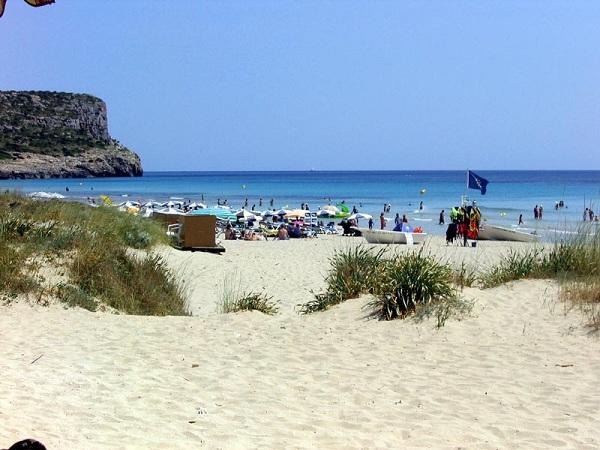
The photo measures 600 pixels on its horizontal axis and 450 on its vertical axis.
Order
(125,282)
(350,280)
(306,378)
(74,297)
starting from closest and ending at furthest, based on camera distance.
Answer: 1. (306,378)
2. (74,297)
3. (350,280)
4. (125,282)

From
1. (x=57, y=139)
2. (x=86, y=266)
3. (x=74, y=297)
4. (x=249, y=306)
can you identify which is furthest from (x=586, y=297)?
(x=57, y=139)

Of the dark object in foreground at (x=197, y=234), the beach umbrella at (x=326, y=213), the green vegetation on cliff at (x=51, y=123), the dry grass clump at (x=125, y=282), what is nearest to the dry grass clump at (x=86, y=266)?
the dry grass clump at (x=125, y=282)

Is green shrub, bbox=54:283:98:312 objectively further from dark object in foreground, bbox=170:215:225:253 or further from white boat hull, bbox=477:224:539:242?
white boat hull, bbox=477:224:539:242

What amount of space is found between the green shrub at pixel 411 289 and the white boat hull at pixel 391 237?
18043mm

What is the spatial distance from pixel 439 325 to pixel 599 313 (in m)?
1.81

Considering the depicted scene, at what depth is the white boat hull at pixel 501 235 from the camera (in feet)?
97.4

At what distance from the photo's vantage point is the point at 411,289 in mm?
9398

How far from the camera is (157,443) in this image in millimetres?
5109

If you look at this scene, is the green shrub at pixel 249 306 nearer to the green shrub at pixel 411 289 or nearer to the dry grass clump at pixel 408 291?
the dry grass clump at pixel 408 291

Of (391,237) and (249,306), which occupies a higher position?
(249,306)

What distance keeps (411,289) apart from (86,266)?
5127 mm

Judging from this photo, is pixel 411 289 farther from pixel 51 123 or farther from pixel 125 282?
pixel 51 123

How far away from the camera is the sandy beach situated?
538 cm

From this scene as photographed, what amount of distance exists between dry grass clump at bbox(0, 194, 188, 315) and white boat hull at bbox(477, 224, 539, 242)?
19.8 meters
